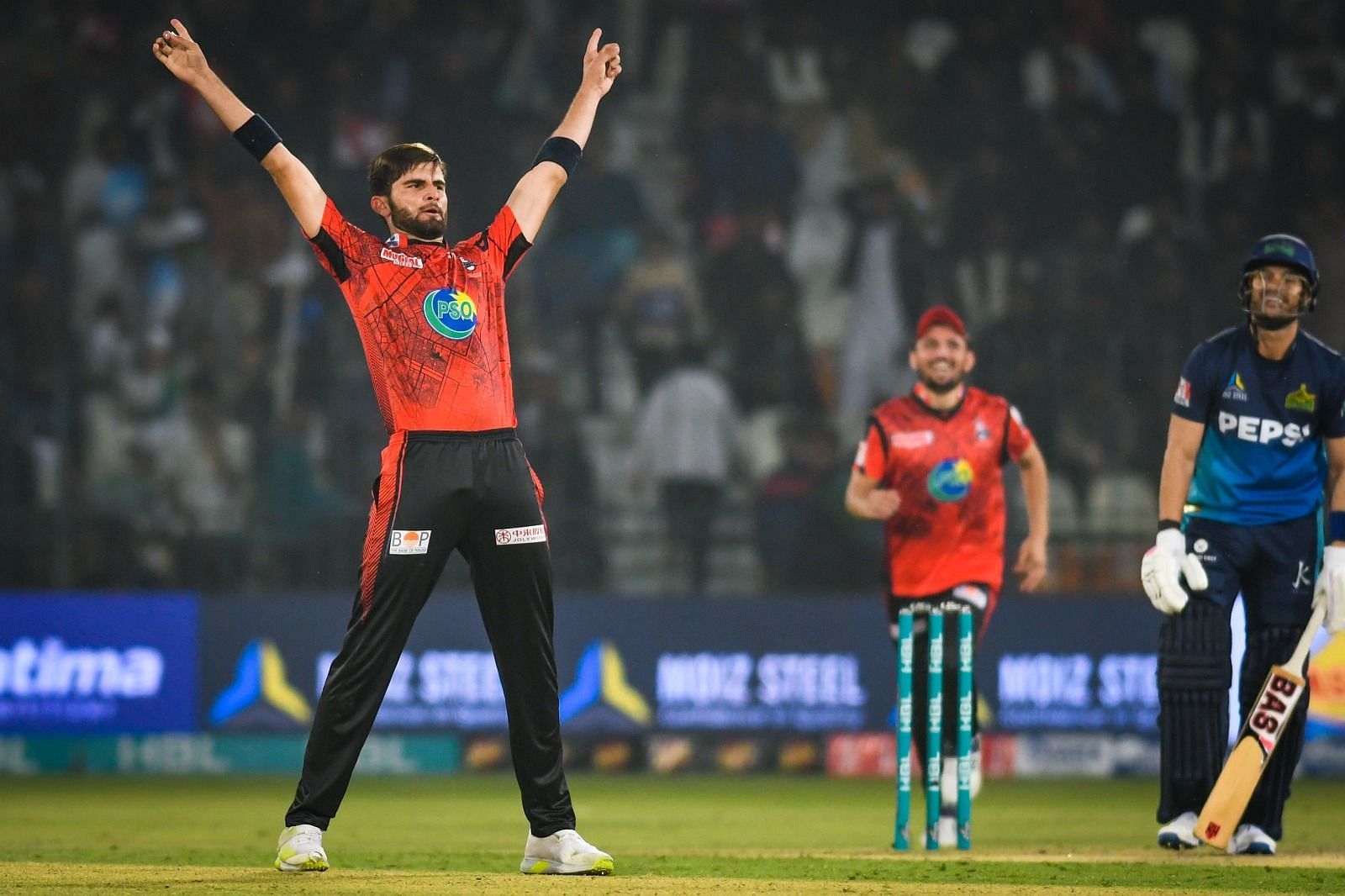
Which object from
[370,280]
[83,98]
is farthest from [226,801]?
[83,98]

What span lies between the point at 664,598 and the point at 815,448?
1713 mm

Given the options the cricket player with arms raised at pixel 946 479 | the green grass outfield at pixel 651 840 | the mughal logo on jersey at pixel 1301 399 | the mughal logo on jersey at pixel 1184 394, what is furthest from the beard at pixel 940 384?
the green grass outfield at pixel 651 840

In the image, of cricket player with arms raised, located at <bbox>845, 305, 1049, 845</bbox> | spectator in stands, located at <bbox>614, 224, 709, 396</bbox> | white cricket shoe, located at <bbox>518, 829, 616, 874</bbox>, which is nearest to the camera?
white cricket shoe, located at <bbox>518, 829, 616, 874</bbox>

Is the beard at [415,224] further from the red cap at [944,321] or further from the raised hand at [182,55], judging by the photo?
the red cap at [944,321]

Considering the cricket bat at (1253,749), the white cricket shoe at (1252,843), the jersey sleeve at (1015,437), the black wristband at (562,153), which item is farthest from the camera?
the jersey sleeve at (1015,437)

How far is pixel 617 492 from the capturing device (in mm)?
14422

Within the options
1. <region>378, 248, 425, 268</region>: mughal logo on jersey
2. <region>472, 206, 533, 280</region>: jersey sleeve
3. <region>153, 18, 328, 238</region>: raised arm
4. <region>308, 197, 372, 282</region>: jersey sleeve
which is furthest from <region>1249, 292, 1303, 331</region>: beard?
<region>153, 18, 328, 238</region>: raised arm

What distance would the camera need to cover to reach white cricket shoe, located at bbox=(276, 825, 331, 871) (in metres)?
5.82

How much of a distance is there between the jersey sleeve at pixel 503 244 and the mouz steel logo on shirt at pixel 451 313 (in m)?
0.20

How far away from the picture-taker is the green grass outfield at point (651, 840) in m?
5.85

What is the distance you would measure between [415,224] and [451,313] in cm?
33

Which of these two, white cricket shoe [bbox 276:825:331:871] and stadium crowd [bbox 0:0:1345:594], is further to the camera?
stadium crowd [bbox 0:0:1345:594]

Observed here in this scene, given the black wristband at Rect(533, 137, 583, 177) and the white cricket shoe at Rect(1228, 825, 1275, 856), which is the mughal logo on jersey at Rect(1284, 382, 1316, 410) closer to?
the white cricket shoe at Rect(1228, 825, 1275, 856)

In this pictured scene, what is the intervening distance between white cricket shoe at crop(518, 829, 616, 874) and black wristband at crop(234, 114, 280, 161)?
91.2 inches
